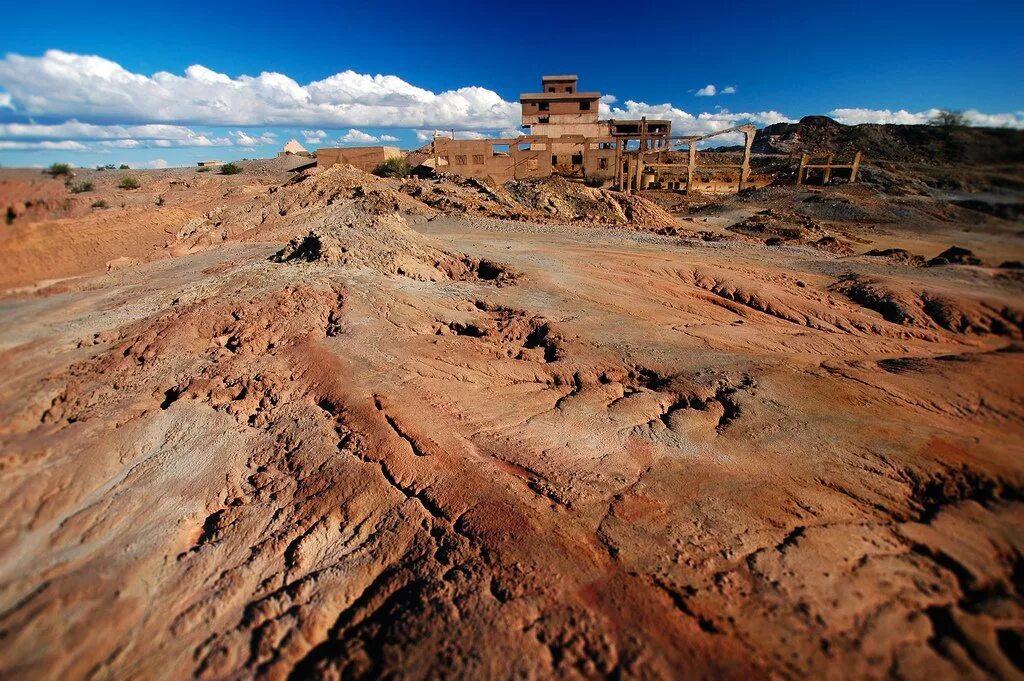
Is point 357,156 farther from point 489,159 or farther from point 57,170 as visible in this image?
point 57,170

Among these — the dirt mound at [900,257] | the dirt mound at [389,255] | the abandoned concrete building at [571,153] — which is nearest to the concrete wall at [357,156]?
the abandoned concrete building at [571,153]

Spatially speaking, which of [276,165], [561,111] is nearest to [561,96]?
[561,111]

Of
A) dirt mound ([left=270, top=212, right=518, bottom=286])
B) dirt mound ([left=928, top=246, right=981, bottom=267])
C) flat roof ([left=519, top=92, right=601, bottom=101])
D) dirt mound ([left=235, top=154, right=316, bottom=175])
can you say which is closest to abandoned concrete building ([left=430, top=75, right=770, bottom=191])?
flat roof ([left=519, top=92, right=601, bottom=101])

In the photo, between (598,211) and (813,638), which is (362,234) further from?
(598,211)

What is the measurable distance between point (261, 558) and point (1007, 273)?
17.1 feet

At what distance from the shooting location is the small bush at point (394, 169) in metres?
26.2

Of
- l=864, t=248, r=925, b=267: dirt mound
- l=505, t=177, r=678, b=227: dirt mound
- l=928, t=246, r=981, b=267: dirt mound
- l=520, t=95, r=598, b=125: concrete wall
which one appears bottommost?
l=864, t=248, r=925, b=267: dirt mound

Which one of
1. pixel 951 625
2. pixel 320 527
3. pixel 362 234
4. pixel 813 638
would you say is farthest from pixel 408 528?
pixel 362 234

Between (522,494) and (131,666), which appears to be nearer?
(131,666)

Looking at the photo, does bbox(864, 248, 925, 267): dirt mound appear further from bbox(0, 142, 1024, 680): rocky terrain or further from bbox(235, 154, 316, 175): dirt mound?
bbox(235, 154, 316, 175): dirt mound

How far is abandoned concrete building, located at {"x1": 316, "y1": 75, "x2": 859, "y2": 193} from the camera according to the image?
26.1m

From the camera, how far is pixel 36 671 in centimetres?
293

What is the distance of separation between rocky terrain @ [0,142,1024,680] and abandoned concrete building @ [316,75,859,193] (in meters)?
18.9

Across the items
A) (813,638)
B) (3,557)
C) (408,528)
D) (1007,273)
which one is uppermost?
(1007,273)
